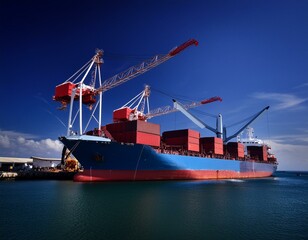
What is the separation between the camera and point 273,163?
72250mm

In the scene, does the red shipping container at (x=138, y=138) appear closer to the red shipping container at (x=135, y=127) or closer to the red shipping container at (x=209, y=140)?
the red shipping container at (x=135, y=127)

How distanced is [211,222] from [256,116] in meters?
63.5

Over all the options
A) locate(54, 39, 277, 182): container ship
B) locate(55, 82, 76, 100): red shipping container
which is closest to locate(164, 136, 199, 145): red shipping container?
locate(54, 39, 277, 182): container ship

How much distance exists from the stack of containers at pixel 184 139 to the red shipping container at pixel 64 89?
742 inches

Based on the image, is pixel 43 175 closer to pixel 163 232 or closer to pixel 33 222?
pixel 33 222

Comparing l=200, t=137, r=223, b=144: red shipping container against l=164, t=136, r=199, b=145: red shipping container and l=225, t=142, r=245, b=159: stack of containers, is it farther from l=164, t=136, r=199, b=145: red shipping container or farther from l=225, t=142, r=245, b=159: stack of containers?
l=225, t=142, r=245, b=159: stack of containers

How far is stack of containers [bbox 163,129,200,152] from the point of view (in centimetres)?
3966

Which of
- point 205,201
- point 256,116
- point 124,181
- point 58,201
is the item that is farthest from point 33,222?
point 256,116

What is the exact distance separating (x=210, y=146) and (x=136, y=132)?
69.5 feet

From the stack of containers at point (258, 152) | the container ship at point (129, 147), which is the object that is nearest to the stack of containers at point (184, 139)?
the container ship at point (129, 147)

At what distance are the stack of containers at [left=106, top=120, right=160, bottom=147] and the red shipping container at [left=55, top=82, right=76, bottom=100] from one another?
25.3 ft

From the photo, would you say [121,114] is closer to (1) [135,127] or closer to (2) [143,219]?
(1) [135,127]

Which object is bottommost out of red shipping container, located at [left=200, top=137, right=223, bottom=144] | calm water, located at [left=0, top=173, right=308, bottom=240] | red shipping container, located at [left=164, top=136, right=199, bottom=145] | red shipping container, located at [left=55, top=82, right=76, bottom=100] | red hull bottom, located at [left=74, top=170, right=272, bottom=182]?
calm water, located at [left=0, top=173, right=308, bottom=240]

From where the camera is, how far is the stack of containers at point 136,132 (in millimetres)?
31172
